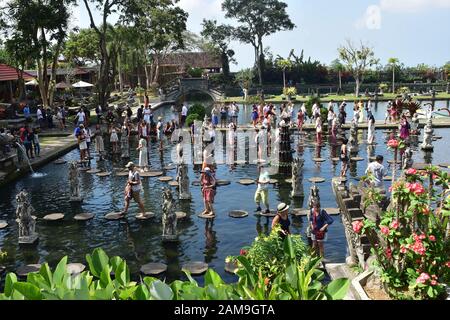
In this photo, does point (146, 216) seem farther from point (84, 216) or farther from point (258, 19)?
point (258, 19)


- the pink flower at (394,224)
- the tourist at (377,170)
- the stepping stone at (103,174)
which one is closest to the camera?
the pink flower at (394,224)

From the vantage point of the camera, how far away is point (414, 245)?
723cm

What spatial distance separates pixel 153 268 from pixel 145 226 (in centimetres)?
311

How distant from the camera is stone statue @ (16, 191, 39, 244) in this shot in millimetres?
12984

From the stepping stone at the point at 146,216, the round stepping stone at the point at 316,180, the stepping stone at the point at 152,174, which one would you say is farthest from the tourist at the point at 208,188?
the stepping stone at the point at 152,174

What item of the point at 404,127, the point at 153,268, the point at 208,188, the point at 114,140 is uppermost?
the point at 404,127

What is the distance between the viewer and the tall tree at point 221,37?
77312 millimetres

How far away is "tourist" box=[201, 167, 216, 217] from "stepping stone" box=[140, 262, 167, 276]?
347cm

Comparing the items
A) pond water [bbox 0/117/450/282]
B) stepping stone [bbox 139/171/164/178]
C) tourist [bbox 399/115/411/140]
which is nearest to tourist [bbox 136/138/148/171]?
stepping stone [bbox 139/171/164/178]

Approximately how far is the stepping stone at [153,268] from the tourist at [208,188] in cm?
347

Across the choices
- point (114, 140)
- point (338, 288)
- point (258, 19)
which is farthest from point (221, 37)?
point (338, 288)

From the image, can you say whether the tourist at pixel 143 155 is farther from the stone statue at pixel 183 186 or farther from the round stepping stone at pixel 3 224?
the round stepping stone at pixel 3 224

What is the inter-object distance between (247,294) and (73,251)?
8986 mm
